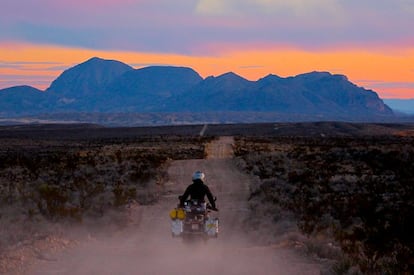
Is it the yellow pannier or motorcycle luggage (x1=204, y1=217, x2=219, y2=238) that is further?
motorcycle luggage (x1=204, y1=217, x2=219, y2=238)

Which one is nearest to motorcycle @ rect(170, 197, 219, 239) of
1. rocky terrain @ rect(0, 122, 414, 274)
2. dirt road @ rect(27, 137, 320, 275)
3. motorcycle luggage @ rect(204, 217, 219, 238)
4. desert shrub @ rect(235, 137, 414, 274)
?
motorcycle luggage @ rect(204, 217, 219, 238)

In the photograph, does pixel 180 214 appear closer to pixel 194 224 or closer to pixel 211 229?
pixel 194 224

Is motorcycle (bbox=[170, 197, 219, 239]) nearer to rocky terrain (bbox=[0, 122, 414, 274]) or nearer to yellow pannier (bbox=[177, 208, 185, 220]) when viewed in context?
yellow pannier (bbox=[177, 208, 185, 220])

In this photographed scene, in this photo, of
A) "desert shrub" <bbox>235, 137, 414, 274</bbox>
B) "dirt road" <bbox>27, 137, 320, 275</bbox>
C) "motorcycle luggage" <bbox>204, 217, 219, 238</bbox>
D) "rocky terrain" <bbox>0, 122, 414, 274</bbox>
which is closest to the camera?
"dirt road" <bbox>27, 137, 320, 275</bbox>

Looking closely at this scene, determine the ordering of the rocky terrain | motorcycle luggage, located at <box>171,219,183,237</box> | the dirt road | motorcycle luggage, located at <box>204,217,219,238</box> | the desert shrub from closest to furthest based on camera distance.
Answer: the dirt road, the rocky terrain, the desert shrub, motorcycle luggage, located at <box>171,219,183,237</box>, motorcycle luggage, located at <box>204,217,219,238</box>

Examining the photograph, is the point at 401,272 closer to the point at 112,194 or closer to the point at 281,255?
the point at 281,255

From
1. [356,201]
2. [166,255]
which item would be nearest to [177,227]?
[166,255]

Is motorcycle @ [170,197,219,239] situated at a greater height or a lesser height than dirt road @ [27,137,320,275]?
greater

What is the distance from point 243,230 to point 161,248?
3957 millimetres

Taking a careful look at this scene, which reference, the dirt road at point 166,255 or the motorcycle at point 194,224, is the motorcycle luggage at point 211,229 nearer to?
the motorcycle at point 194,224

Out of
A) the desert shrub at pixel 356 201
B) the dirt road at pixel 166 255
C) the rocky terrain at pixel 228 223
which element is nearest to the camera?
the dirt road at pixel 166 255

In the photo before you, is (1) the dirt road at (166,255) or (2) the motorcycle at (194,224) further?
(2) the motorcycle at (194,224)

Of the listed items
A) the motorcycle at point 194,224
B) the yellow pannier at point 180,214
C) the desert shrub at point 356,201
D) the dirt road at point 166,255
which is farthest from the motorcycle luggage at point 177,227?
the desert shrub at point 356,201

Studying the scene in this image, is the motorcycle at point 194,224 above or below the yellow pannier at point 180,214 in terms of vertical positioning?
below
